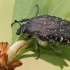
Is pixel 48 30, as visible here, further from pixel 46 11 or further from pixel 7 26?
pixel 7 26

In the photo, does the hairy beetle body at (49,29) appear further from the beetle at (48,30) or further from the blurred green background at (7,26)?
the blurred green background at (7,26)

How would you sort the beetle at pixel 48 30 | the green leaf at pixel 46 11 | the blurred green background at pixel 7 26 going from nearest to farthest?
the green leaf at pixel 46 11
the beetle at pixel 48 30
the blurred green background at pixel 7 26

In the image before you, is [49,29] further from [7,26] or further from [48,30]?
[7,26]

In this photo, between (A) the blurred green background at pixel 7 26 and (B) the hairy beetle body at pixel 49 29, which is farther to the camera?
(A) the blurred green background at pixel 7 26

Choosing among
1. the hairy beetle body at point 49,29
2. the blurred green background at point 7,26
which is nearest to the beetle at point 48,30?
the hairy beetle body at point 49,29

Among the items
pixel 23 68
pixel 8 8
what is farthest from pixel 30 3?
pixel 8 8

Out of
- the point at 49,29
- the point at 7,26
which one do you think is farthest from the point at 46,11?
the point at 7,26

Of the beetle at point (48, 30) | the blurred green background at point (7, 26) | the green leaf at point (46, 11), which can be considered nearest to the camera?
the green leaf at point (46, 11)

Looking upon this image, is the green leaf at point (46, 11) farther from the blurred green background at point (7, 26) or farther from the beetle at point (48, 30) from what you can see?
the blurred green background at point (7, 26)

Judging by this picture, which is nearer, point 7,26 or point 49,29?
point 49,29

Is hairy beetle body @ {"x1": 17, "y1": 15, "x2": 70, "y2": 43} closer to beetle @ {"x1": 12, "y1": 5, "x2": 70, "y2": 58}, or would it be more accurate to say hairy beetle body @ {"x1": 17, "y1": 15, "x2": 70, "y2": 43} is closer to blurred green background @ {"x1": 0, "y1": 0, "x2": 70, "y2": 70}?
beetle @ {"x1": 12, "y1": 5, "x2": 70, "y2": 58}

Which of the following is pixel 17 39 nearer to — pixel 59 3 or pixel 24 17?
pixel 24 17

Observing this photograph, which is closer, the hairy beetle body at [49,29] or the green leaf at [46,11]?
the green leaf at [46,11]
